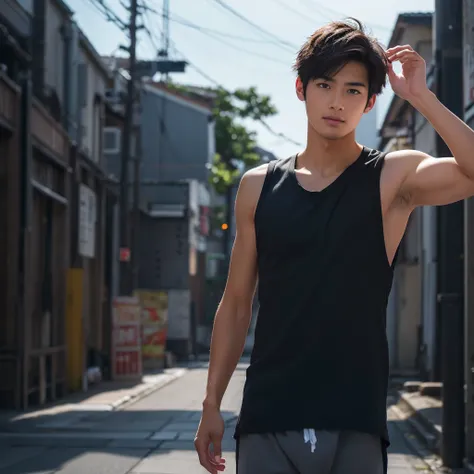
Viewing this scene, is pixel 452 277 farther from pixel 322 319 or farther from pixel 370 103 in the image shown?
pixel 322 319

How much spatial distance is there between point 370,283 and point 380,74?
594 mm

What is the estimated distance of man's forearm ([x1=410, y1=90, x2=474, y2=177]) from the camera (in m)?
2.90

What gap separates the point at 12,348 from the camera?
1784cm

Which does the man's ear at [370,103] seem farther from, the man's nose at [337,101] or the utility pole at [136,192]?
the utility pole at [136,192]

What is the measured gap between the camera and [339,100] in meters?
2.96

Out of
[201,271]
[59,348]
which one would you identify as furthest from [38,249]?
[201,271]

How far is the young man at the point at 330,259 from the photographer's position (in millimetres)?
→ 2840

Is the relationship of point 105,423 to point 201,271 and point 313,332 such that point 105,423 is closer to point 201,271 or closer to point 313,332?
point 313,332

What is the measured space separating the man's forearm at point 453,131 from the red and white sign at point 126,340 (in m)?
23.1

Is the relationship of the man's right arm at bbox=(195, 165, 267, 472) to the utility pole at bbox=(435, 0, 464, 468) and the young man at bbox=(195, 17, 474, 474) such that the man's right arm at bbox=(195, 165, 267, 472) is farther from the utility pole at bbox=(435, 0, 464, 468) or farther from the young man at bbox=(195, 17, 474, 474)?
the utility pole at bbox=(435, 0, 464, 468)

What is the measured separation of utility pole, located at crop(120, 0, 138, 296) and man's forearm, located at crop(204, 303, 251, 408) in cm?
2578

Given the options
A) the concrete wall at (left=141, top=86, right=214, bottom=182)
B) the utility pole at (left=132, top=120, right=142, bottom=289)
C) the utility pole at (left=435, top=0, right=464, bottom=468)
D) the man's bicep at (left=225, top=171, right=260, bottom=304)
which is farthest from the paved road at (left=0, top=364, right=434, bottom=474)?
the concrete wall at (left=141, top=86, right=214, bottom=182)

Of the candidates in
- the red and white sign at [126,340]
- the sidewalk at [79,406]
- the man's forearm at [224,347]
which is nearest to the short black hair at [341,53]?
the man's forearm at [224,347]

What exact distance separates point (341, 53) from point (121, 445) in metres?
10.1
